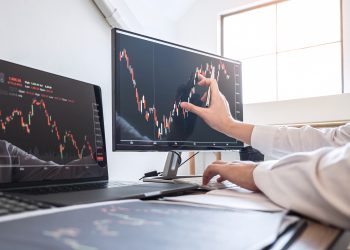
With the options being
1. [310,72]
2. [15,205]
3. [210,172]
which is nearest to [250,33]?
[310,72]

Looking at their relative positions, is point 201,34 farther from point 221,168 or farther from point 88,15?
point 221,168

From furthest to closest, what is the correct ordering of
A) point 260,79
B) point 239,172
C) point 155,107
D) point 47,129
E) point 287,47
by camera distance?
point 260,79, point 287,47, point 155,107, point 47,129, point 239,172

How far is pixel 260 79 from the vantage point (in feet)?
7.55

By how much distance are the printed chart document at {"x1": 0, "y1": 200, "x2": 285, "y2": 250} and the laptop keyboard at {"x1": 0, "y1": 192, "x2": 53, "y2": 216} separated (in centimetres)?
2

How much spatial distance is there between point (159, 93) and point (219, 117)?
21 centimetres

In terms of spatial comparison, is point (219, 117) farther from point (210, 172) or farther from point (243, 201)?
point (243, 201)

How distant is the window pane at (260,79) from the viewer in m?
2.25

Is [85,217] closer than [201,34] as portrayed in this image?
Yes

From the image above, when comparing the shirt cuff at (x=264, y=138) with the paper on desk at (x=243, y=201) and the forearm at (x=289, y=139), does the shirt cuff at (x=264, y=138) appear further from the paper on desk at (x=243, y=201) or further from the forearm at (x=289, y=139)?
the paper on desk at (x=243, y=201)

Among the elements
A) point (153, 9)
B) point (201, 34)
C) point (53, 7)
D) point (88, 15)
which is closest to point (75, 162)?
point (53, 7)

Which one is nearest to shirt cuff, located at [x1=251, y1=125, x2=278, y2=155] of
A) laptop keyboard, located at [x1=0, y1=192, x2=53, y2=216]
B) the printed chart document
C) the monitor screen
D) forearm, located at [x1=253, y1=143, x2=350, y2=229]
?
the monitor screen

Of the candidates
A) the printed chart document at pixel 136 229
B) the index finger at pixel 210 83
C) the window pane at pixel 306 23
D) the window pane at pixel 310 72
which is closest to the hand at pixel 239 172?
the printed chart document at pixel 136 229

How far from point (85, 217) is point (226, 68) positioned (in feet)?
3.00

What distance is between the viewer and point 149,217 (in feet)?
1.32
